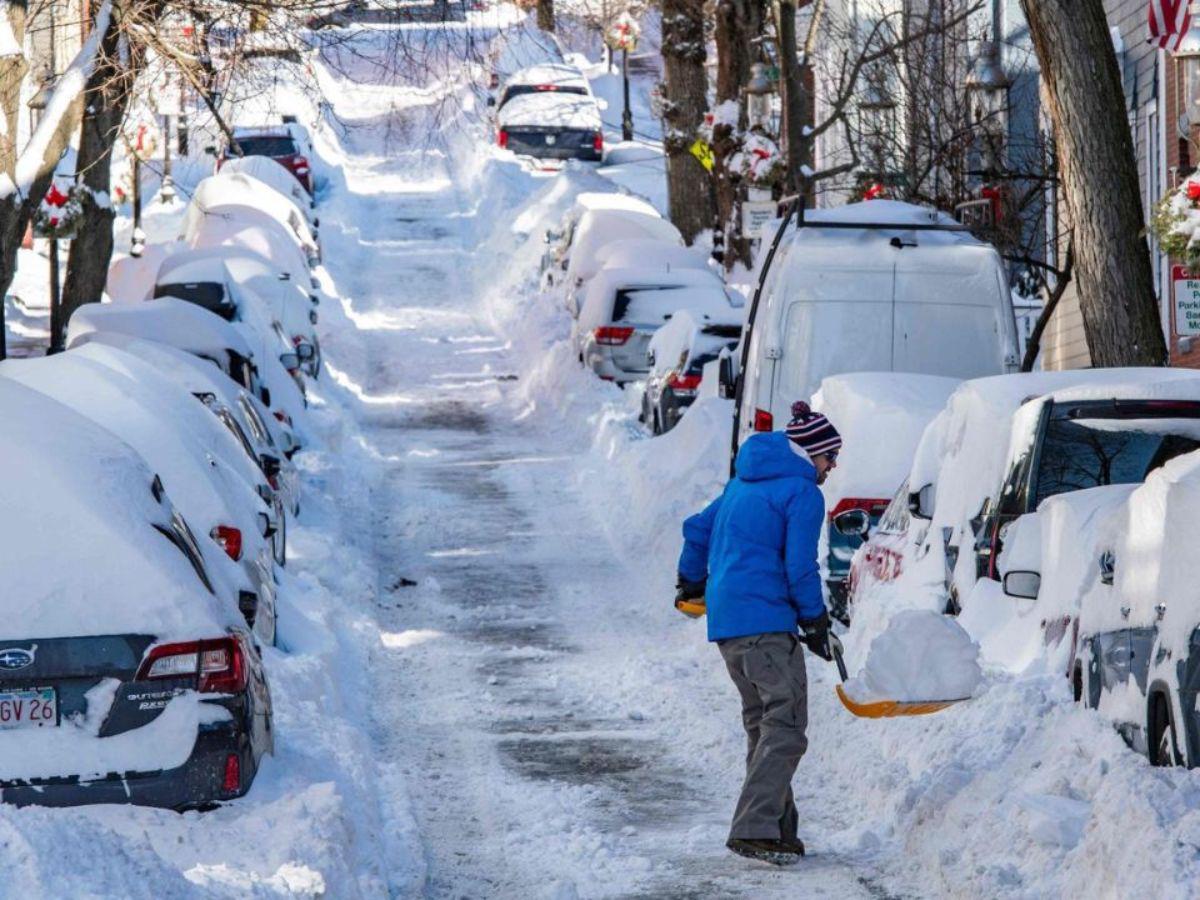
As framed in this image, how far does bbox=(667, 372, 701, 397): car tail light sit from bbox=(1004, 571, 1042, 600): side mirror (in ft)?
47.7

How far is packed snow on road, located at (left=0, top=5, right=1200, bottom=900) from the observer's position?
668cm

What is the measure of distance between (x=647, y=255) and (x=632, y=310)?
16.2 feet

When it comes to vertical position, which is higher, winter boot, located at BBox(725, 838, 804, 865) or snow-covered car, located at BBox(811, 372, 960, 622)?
snow-covered car, located at BBox(811, 372, 960, 622)

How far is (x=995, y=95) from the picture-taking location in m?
19.4

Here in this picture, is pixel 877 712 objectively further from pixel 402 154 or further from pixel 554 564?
pixel 402 154

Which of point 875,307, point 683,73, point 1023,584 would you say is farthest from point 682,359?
point 1023,584

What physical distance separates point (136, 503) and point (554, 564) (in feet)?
32.7

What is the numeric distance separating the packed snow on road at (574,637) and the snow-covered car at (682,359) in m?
1.11

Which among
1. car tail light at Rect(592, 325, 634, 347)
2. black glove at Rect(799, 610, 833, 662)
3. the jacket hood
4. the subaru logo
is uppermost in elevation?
the jacket hood

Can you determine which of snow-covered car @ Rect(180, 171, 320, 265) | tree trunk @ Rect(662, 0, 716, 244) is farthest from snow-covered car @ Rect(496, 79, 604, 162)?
tree trunk @ Rect(662, 0, 716, 244)

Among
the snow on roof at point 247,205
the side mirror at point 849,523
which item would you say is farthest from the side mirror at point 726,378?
the snow on roof at point 247,205

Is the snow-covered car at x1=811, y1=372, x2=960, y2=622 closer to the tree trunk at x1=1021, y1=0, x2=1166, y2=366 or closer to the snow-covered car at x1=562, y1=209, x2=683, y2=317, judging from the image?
the tree trunk at x1=1021, y1=0, x2=1166, y2=366

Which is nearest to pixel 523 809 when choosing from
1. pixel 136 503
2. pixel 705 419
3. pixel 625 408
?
pixel 136 503

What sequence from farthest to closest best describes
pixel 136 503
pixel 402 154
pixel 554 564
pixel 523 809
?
pixel 402 154
pixel 554 564
pixel 523 809
pixel 136 503
